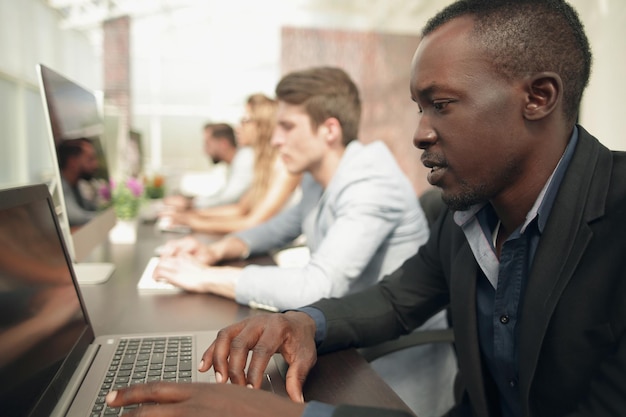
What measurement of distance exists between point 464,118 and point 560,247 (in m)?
0.27

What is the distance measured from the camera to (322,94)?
1.84 metres

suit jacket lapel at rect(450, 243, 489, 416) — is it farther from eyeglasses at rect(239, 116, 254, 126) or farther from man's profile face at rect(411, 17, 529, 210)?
eyeglasses at rect(239, 116, 254, 126)

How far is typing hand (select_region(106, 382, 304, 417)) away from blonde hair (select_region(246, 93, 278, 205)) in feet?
8.84

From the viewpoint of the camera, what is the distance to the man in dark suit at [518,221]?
31.1 inches

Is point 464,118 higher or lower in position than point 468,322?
higher

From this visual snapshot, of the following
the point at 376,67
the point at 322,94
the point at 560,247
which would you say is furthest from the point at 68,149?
the point at 376,67

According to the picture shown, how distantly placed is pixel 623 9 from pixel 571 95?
11.0ft

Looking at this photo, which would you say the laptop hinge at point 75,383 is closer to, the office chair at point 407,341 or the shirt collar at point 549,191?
the office chair at point 407,341

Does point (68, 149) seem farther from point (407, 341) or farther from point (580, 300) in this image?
point (580, 300)

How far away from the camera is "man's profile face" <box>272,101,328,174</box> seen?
72.9 inches

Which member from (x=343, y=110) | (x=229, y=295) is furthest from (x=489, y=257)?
(x=343, y=110)

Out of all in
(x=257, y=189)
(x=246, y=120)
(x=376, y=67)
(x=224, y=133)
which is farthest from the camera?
(x=376, y=67)

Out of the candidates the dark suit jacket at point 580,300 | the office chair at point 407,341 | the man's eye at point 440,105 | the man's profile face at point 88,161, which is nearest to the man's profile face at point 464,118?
the man's eye at point 440,105

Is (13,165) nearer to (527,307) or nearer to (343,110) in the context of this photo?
(343,110)
